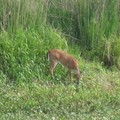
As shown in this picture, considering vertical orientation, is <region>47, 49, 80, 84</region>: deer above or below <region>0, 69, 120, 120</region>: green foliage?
above

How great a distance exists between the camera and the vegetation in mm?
8820

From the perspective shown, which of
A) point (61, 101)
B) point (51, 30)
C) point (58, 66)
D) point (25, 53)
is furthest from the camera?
point (51, 30)

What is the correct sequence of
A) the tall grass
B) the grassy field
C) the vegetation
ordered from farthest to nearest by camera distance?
the tall grass
the vegetation
the grassy field

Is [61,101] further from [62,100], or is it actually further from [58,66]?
[58,66]

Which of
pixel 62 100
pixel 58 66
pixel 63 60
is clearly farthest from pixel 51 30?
pixel 62 100

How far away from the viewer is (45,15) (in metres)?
11.0

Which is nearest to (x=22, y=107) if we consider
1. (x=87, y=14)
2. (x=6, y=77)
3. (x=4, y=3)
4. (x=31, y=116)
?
(x=31, y=116)

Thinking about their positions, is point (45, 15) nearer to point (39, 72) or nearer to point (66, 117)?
point (39, 72)

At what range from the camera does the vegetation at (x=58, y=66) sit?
882cm

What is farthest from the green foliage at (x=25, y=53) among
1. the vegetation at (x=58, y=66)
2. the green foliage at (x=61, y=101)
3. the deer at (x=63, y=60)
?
the green foliage at (x=61, y=101)

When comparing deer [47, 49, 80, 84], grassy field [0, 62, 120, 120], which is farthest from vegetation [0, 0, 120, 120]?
deer [47, 49, 80, 84]

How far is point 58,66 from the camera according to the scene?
34.4 ft

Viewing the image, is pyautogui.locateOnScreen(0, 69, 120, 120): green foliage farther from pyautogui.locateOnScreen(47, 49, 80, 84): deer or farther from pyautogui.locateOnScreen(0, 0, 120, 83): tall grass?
pyautogui.locateOnScreen(0, 0, 120, 83): tall grass

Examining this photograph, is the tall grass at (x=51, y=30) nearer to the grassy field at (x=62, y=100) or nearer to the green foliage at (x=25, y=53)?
the green foliage at (x=25, y=53)
